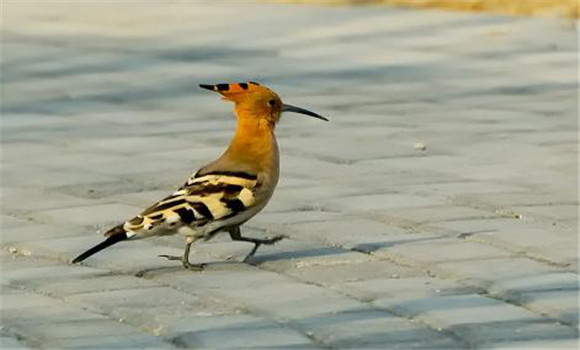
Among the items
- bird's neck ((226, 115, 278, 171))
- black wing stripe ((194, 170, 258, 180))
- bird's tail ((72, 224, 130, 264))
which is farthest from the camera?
bird's neck ((226, 115, 278, 171))

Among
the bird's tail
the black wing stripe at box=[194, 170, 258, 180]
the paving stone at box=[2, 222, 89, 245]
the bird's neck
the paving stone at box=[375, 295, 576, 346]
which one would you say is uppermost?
the bird's neck

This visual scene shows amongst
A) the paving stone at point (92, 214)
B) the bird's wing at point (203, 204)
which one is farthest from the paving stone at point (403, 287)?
the paving stone at point (92, 214)

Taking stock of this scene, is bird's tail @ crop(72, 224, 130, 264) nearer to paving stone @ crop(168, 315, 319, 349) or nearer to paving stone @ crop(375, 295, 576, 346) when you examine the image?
paving stone @ crop(168, 315, 319, 349)

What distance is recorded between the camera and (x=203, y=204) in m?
7.25

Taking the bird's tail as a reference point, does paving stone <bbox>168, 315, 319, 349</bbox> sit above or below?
below

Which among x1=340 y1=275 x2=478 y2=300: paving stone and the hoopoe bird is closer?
x1=340 y1=275 x2=478 y2=300: paving stone

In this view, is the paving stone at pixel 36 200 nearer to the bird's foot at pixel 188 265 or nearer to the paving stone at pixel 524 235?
the bird's foot at pixel 188 265

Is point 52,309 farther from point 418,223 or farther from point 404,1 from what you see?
point 404,1

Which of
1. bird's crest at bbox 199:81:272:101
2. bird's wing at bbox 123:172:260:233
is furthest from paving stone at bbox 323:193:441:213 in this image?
bird's wing at bbox 123:172:260:233

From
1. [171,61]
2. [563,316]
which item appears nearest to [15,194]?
[563,316]

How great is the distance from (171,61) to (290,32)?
1549 mm

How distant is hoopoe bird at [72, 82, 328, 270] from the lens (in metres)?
7.22

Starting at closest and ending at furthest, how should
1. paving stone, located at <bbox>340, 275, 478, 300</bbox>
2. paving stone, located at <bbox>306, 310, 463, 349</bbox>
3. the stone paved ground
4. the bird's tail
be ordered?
paving stone, located at <bbox>306, 310, 463, 349</bbox>, the stone paved ground, paving stone, located at <bbox>340, 275, 478, 300</bbox>, the bird's tail

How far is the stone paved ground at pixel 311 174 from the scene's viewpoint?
659 cm
